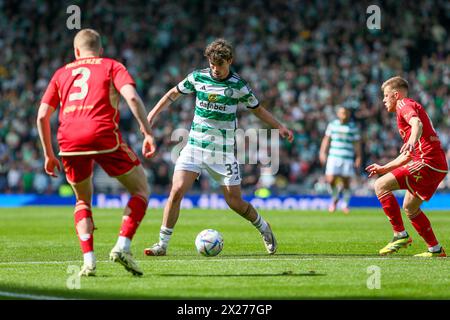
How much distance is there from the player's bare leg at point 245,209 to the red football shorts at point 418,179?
1.78m

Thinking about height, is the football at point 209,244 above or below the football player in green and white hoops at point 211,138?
below

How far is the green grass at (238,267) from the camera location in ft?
25.9

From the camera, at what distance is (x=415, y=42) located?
3172 centimetres

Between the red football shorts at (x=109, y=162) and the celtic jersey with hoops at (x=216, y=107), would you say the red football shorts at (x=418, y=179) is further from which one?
the red football shorts at (x=109, y=162)

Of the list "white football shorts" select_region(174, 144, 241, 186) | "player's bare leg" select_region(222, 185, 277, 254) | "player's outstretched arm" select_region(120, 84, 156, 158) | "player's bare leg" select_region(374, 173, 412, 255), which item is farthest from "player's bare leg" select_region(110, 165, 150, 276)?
"player's bare leg" select_region(374, 173, 412, 255)

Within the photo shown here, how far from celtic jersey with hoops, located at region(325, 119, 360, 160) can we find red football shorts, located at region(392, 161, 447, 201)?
412 inches

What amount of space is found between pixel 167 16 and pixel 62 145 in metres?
25.1

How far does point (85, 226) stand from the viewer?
8961 mm

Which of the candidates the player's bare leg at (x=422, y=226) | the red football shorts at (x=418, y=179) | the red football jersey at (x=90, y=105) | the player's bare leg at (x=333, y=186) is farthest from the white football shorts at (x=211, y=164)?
the player's bare leg at (x=333, y=186)

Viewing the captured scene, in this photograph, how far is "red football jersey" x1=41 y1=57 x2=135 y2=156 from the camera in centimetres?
866

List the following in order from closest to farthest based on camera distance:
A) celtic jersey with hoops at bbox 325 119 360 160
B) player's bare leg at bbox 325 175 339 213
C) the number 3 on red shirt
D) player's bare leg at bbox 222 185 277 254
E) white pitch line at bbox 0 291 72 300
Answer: white pitch line at bbox 0 291 72 300, the number 3 on red shirt, player's bare leg at bbox 222 185 277 254, celtic jersey with hoops at bbox 325 119 360 160, player's bare leg at bbox 325 175 339 213

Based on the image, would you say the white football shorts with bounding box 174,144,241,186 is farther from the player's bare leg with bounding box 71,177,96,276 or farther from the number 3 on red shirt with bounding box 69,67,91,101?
the number 3 on red shirt with bounding box 69,67,91,101

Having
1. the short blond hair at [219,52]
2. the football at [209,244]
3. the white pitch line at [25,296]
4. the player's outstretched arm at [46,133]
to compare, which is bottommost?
the white pitch line at [25,296]

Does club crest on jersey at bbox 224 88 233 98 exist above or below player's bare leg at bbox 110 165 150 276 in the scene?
above
